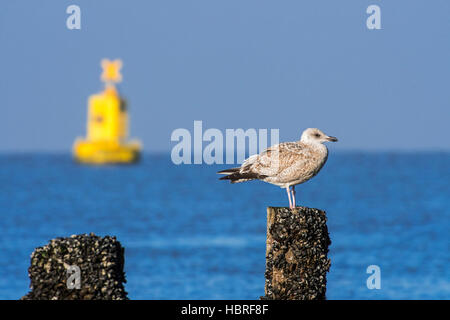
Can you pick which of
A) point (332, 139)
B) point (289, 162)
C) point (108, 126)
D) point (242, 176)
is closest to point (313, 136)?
point (332, 139)

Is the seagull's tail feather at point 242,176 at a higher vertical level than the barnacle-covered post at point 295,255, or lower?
higher

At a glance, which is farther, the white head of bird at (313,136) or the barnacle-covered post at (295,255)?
the white head of bird at (313,136)

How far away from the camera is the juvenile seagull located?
1101 centimetres

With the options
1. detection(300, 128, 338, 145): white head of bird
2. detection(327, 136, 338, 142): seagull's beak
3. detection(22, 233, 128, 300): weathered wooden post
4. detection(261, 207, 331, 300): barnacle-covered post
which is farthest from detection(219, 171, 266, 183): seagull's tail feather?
detection(22, 233, 128, 300): weathered wooden post

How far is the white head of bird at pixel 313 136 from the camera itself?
11.1 m

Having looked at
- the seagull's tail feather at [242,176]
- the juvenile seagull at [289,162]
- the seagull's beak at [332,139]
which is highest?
the seagull's beak at [332,139]

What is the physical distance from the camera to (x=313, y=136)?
36.7 feet

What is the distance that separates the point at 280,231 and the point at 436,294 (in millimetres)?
19455

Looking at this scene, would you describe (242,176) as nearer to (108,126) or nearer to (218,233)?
(218,233)

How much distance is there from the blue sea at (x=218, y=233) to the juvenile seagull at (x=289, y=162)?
17.8 m

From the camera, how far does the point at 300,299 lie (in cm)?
1059

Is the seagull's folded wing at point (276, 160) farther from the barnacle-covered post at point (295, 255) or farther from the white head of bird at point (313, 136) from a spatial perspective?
the barnacle-covered post at point (295, 255)

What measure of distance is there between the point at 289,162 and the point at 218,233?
38829mm

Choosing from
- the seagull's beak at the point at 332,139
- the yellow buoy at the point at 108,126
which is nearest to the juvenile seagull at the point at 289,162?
the seagull's beak at the point at 332,139
